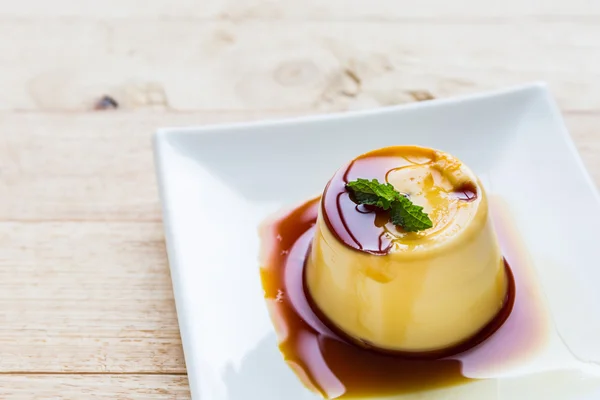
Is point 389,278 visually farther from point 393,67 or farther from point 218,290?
point 393,67

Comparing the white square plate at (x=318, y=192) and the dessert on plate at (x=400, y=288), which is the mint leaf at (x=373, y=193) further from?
the white square plate at (x=318, y=192)

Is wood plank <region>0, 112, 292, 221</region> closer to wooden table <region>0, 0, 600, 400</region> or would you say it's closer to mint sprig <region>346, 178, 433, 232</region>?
wooden table <region>0, 0, 600, 400</region>

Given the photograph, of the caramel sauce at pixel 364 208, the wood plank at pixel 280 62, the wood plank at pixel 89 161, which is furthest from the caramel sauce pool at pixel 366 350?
the wood plank at pixel 280 62

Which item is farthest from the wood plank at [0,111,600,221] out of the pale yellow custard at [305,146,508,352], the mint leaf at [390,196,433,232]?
the mint leaf at [390,196,433,232]

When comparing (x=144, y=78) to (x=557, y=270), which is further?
(x=144, y=78)

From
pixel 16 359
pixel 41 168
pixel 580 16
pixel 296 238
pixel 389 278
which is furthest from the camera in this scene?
pixel 580 16

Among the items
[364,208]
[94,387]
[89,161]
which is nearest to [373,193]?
[364,208]

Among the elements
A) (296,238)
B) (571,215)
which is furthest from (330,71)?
(571,215)
